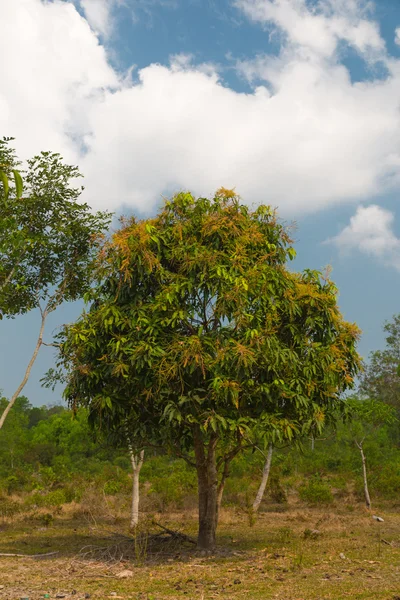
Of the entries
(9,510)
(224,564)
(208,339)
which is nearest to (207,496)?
(224,564)

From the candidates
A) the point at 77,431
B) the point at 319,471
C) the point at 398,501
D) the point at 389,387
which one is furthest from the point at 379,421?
the point at 77,431

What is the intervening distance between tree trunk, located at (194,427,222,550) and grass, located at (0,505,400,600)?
1.15ft

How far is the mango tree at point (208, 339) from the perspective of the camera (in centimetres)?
1009

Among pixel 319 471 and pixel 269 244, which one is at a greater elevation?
pixel 269 244

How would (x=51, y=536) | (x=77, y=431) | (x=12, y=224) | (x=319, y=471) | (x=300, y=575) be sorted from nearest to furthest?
(x=300, y=575)
(x=12, y=224)
(x=51, y=536)
(x=319, y=471)
(x=77, y=431)

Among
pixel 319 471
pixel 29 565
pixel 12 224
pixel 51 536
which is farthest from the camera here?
pixel 319 471

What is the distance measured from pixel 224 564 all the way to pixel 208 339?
418cm

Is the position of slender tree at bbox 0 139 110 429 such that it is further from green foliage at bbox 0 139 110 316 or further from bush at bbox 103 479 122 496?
bush at bbox 103 479 122 496

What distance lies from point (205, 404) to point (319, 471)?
19841 mm

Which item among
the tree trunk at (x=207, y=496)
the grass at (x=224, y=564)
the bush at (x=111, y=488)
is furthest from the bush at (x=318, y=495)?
the tree trunk at (x=207, y=496)

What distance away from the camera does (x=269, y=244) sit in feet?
38.2

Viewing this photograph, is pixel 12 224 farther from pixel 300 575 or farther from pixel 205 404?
pixel 300 575

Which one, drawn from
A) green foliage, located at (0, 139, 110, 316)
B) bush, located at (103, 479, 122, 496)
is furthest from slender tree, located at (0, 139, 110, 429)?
bush, located at (103, 479, 122, 496)

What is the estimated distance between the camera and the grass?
823 centimetres
